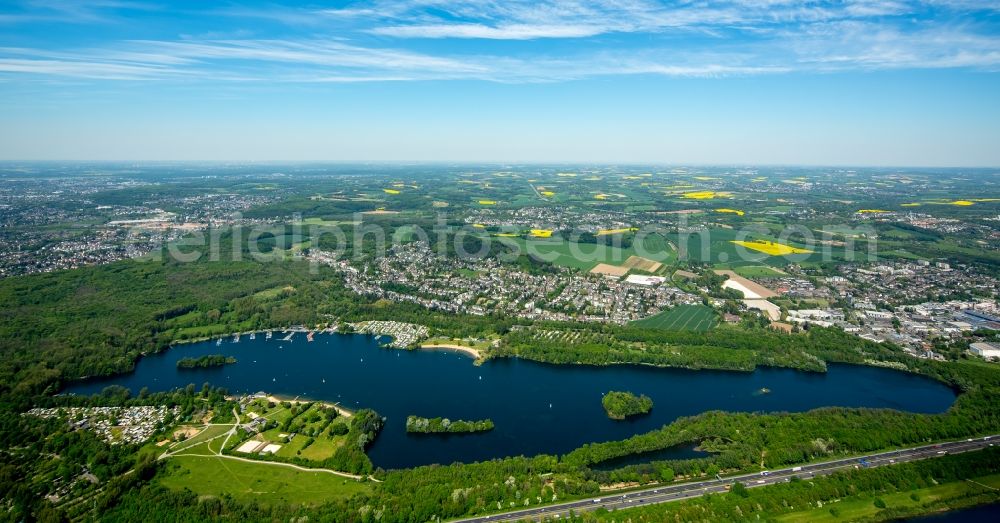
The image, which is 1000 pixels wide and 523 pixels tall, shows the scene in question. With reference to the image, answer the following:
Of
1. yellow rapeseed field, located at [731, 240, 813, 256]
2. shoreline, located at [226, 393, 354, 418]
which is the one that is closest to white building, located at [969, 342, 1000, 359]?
yellow rapeseed field, located at [731, 240, 813, 256]

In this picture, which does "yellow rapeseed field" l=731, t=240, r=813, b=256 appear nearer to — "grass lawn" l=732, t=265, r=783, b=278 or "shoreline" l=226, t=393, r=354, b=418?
"grass lawn" l=732, t=265, r=783, b=278

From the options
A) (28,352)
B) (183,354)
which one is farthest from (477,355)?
(28,352)

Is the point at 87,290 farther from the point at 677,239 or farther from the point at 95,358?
the point at 677,239

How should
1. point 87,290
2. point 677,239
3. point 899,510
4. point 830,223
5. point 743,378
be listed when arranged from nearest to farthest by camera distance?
point 899,510
point 743,378
point 87,290
point 677,239
point 830,223

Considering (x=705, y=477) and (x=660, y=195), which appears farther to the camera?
(x=660, y=195)

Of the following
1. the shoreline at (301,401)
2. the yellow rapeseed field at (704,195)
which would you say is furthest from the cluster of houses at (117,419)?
the yellow rapeseed field at (704,195)

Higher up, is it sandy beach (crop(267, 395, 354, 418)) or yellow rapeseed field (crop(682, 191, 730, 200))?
yellow rapeseed field (crop(682, 191, 730, 200))

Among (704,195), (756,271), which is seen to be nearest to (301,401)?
(756,271)

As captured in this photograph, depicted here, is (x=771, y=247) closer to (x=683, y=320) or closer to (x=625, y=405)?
(x=683, y=320)
